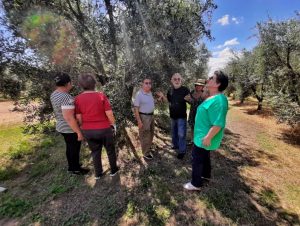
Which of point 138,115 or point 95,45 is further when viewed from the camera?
point 95,45

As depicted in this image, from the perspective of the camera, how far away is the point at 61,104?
3.82 meters

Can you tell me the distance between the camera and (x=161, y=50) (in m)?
5.49

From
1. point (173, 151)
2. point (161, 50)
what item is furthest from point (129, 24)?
point (173, 151)

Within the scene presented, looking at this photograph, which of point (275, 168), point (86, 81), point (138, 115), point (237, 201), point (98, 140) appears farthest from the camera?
point (275, 168)

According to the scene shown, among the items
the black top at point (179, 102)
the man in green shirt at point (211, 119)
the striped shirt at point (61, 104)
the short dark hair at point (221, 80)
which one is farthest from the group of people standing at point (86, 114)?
the short dark hair at point (221, 80)

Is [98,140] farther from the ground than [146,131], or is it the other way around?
[98,140]

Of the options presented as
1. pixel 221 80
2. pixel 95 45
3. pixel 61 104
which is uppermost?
pixel 95 45

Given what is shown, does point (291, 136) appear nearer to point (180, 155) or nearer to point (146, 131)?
point (180, 155)

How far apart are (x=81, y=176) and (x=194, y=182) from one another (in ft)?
7.29

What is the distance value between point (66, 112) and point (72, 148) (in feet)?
3.04

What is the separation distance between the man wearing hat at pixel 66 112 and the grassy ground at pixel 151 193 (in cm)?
76

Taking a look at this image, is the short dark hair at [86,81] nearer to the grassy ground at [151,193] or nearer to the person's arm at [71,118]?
the person's arm at [71,118]

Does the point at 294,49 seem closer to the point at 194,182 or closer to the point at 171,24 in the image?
the point at 171,24

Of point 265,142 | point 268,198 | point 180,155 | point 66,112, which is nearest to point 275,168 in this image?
point 268,198
